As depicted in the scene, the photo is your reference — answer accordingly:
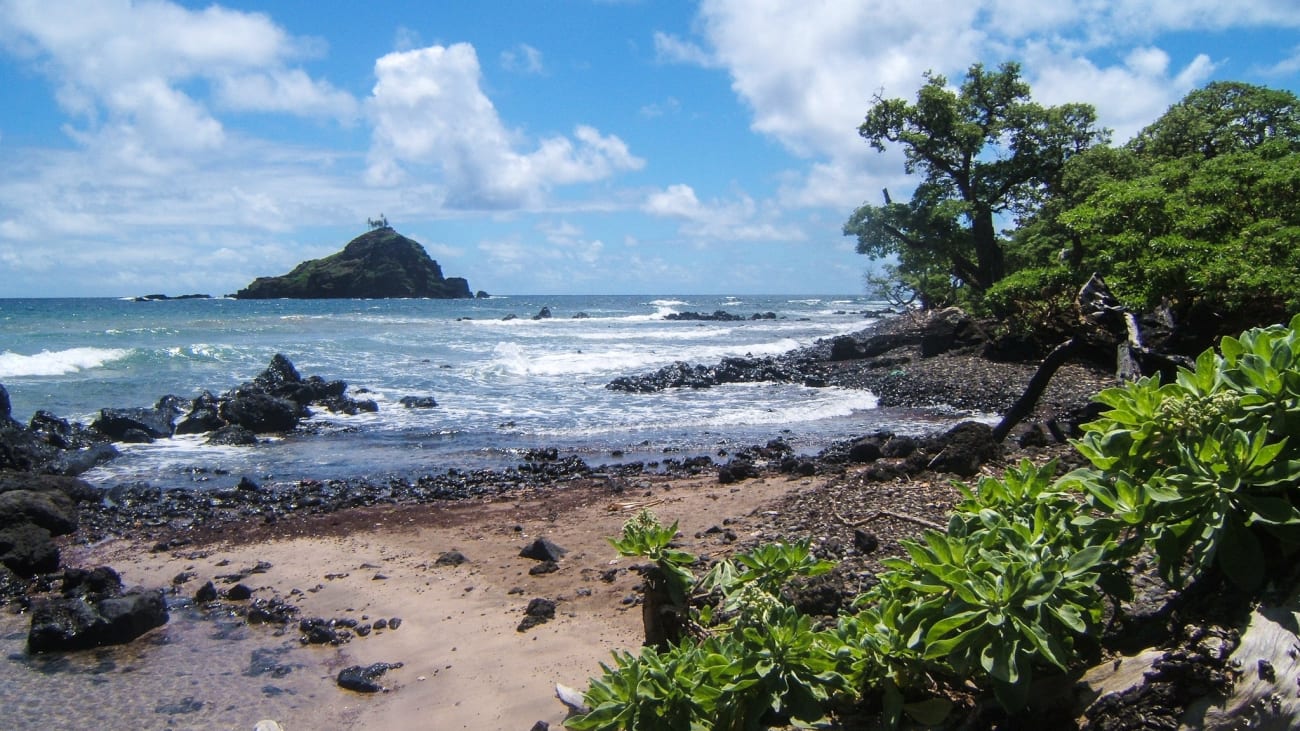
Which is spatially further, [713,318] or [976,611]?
[713,318]

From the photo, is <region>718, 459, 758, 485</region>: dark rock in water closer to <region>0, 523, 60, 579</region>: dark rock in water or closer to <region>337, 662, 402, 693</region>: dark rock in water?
<region>337, 662, 402, 693</region>: dark rock in water

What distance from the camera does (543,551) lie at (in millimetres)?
8070

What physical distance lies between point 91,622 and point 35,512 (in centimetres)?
464

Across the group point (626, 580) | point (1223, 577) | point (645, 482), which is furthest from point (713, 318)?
point (1223, 577)

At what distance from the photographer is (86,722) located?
18.1ft

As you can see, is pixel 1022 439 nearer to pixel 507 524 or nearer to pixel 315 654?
pixel 507 524

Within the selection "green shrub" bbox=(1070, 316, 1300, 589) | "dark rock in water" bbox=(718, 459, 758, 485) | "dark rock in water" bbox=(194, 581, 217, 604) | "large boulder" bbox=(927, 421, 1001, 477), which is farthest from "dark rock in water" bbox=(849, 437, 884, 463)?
"green shrub" bbox=(1070, 316, 1300, 589)

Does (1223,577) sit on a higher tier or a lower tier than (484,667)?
higher

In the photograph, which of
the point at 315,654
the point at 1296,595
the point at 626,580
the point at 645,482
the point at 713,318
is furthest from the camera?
the point at 713,318

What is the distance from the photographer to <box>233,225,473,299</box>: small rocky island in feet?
361

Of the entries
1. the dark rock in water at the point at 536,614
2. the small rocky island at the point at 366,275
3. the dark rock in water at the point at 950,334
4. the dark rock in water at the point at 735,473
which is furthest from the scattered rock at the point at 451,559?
the small rocky island at the point at 366,275

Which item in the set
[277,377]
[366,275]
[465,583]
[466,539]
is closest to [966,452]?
[465,583]

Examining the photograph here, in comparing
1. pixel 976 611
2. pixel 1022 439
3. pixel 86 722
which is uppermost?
pixel 976 611

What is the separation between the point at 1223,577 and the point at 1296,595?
240mm
